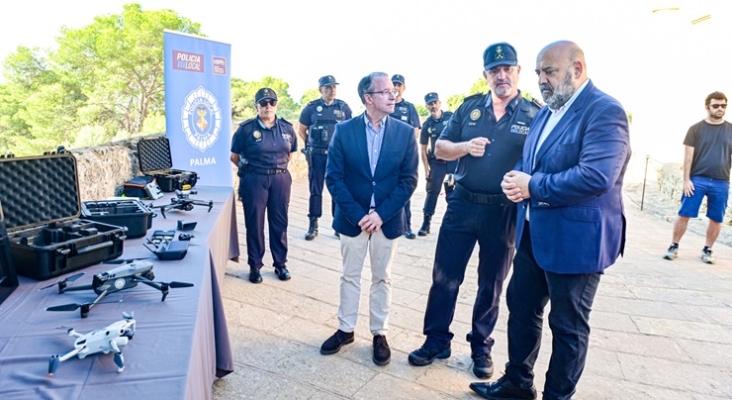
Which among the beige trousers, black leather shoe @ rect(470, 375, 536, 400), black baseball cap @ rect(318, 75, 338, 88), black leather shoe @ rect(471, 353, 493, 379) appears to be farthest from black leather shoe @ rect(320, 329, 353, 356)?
black baseball cap @ rect(318, 75, 338, 88)

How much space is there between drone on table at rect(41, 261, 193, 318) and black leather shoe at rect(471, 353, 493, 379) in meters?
1.90

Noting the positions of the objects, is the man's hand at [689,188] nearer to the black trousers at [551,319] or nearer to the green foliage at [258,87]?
the black trousers at [551,319]

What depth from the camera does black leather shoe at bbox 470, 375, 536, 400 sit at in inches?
104

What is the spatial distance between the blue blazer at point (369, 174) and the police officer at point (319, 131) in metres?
3.09

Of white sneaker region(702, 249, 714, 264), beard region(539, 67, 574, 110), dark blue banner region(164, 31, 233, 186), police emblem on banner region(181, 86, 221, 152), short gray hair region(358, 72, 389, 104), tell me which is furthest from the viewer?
white sneaker region(702, 249, 714, 264)

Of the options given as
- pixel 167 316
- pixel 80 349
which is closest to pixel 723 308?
pixel 167 316

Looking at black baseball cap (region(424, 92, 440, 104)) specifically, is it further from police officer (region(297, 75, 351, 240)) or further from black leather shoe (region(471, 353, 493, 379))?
black leather shoe (region(471, 353, 493, 379))

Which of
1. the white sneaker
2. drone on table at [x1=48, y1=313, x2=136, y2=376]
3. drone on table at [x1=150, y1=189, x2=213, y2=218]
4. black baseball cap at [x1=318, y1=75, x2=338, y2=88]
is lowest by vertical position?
the white sneaker

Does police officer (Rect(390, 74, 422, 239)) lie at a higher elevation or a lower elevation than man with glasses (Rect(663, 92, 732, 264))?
higher

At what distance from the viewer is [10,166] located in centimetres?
213

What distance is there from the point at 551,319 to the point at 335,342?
145cm

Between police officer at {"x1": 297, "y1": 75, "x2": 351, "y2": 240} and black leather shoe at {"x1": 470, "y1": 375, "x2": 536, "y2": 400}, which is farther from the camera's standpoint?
police officer at {"x1": 297, "y1": 75, "x2": 351, "y2": 240}

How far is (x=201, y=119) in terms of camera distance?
5152 mm

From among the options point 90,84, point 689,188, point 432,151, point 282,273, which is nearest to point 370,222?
point 282,273
